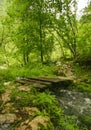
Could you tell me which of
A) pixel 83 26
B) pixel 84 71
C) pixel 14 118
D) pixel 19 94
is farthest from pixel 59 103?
pixel 83 26

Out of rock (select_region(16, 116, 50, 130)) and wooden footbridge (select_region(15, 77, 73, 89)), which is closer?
rock (select_region(16, 116, 50, 130))

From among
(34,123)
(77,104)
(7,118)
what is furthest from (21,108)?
(77,104)

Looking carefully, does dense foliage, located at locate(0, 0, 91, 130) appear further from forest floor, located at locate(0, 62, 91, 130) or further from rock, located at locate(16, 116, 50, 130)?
rock, located at locate(16, 116, 50, 130)

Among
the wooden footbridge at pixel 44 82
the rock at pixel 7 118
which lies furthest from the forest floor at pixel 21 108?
the wooden footbridge at pixel 44 82

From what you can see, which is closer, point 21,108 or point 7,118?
point 7,118

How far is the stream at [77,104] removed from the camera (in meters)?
7.60

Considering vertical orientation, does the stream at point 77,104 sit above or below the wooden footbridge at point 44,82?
below

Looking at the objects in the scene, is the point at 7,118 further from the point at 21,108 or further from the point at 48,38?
the point at 48,38

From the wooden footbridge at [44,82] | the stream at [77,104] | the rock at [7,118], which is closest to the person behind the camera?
the rock at [7,118]

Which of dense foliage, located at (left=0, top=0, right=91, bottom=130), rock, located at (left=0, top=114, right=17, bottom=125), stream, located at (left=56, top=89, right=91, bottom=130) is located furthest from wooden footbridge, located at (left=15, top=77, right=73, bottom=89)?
rock, located at (left=0, top=114, right=17, bottom=125)

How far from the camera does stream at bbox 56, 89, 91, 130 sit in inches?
299

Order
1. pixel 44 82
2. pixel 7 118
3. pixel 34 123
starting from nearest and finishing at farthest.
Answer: pixel 34 123 < pixel 7 118 < pixel 44 82

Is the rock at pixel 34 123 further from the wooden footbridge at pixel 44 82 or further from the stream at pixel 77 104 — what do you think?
the wooden footbridge at pixel 44 82

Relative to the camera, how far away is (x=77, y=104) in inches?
341
